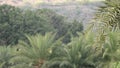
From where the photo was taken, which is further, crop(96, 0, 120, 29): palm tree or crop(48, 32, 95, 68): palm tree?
crop(48, 32, 95, 68): palm tree

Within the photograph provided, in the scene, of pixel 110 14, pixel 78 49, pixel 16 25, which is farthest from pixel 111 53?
pixel 16 25

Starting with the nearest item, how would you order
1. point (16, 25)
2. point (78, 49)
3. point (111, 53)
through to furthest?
point (111, 53)
point (78, 49)
point (16, 25)

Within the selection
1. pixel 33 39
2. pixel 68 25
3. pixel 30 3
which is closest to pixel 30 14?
pixel 68 25

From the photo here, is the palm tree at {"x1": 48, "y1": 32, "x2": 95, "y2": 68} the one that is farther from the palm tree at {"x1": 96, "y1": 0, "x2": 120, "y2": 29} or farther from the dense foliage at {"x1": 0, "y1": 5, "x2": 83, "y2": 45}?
the dense foliage at {"x1": 0, "y1": 5, "x2": 83, "y2": 45}

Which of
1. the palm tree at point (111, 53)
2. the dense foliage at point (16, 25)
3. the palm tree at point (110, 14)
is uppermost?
the palm tree at point (110, 14)

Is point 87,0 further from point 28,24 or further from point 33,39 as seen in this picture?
point 33,39

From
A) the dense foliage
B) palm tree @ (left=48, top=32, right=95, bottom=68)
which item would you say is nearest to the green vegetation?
palm tree @ (left=48, top=32, right=95, bottom=68)

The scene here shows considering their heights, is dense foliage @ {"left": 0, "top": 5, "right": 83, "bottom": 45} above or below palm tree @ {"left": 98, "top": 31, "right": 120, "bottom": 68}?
below

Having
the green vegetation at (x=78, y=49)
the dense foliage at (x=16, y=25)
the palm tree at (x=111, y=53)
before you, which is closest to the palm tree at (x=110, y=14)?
the green vegetation at (x=78, y=49)

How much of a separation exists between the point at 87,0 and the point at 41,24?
345ft

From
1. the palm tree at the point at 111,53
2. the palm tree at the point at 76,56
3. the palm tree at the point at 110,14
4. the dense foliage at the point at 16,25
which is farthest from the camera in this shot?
the dense foliage at the point at 16,25

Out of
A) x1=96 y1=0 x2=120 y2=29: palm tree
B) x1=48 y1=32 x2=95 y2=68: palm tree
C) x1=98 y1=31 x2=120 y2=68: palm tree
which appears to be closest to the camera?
x1=96 y1=0 x2=120 y2=29: palm tree

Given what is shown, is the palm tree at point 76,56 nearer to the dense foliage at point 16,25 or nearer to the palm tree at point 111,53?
the palm tree at point 111,53

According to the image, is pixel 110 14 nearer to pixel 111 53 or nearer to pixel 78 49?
pixel 111 53
